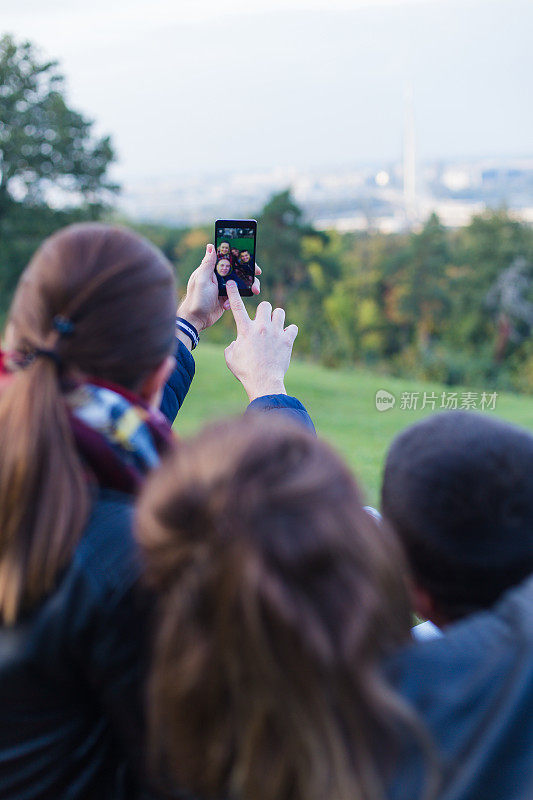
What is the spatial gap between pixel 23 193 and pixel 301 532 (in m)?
20.0

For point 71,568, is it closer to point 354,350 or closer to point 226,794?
point 226,794

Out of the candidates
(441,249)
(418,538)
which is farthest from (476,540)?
(441,249)

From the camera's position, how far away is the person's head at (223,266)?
216 cm

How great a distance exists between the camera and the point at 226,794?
0.93m

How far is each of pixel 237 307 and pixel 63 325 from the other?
96cm

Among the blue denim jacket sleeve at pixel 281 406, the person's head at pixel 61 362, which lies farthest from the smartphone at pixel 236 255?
the person's head at pixel 61 362

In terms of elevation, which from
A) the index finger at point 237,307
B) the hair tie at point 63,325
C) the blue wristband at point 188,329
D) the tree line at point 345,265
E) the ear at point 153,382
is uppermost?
the hair tie at point 63,325

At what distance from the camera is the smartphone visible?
7.09ft

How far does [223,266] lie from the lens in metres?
2.17

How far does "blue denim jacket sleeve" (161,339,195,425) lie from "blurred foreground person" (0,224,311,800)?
0.59m

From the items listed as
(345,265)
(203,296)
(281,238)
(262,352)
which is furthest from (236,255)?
(345,265)

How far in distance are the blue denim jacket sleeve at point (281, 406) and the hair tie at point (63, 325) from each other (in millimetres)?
651

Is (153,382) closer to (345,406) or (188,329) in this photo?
(188,329)

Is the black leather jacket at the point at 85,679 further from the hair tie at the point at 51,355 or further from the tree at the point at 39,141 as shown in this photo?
the tree at the point at 39,141
